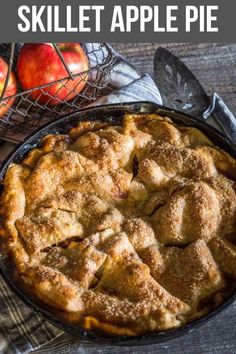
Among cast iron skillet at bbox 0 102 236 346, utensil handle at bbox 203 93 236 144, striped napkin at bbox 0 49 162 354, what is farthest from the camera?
utensil handle at bbox 203 93 236 144

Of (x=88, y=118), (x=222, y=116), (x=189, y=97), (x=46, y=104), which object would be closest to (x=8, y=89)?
(x=46, y=104)

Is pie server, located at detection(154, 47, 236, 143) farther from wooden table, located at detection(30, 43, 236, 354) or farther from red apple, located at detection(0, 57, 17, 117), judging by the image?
red apple, located at detection(0, 57, 17, 117)

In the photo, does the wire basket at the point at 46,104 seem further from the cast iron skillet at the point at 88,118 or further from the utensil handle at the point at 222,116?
the utensil handle at the point at 222,116

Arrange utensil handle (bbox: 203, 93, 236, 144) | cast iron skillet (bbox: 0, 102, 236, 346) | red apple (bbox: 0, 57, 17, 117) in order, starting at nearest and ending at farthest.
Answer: cast iron skillet (bbox: 0, 102, 236, 346) → red apple (bbox: 0, 57, 17, 117) → utensil handle (bbox: 203, 93, 236, 144)

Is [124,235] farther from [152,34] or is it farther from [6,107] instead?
[152,34]

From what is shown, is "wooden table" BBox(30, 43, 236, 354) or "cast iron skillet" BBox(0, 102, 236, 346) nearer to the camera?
"cast iron skillet" BBox(0, 102, 236, 346)

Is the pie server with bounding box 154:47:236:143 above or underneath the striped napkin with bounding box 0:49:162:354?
above

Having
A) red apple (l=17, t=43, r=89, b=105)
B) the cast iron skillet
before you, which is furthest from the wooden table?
red apple (l=17, t=43, r=89, b=105)

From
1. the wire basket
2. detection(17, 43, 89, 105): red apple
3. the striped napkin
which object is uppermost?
detection(17, 43, 89, 105): red apple

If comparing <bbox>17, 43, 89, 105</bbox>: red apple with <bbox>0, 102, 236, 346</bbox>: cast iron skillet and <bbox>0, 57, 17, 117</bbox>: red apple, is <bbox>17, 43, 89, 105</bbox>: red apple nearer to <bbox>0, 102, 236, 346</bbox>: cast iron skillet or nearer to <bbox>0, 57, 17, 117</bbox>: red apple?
<bbox>0, 57, 17, 117</bbox>: red apple

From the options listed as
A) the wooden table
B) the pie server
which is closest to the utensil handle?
the pie server
